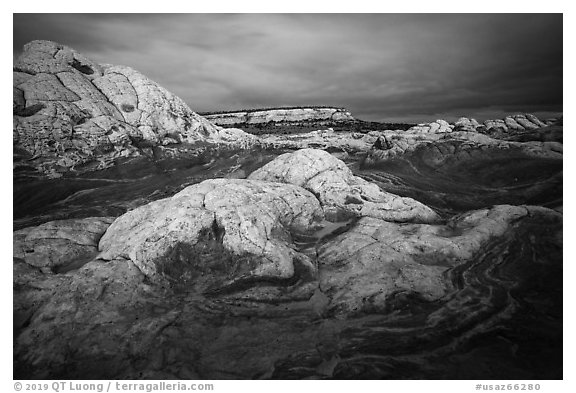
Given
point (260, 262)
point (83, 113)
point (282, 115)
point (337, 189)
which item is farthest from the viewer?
point (282, 115)

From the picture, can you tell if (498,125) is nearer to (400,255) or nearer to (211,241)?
(400,255)

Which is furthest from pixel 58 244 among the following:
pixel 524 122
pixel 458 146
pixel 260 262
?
pixel 524 122

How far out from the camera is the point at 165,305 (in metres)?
8.12

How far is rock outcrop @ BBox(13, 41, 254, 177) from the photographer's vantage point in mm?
13211

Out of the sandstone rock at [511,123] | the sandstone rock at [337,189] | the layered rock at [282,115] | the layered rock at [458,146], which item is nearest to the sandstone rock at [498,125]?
the sandstone rock at [511,123]

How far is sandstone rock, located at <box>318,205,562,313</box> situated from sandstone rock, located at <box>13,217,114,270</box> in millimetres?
7258

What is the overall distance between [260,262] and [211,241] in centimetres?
165

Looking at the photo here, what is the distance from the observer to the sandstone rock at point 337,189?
12.0 m

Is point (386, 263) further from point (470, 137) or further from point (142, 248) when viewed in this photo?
point (470, 137)

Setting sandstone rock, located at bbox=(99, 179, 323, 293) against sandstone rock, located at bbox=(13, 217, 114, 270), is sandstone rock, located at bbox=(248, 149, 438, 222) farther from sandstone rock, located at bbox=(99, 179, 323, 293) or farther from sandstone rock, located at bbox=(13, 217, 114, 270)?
sandstone rock, located at bbox=(13, 217, 114, 270)

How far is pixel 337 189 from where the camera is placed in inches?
505

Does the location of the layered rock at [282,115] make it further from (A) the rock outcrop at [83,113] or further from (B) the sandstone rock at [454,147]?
(A) the rock outcrop at [83,113]

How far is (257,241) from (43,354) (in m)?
5.49

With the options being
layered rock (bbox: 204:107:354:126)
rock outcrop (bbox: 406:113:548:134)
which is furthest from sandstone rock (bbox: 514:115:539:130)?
layered rock (bbox: 204:107:354:126)
